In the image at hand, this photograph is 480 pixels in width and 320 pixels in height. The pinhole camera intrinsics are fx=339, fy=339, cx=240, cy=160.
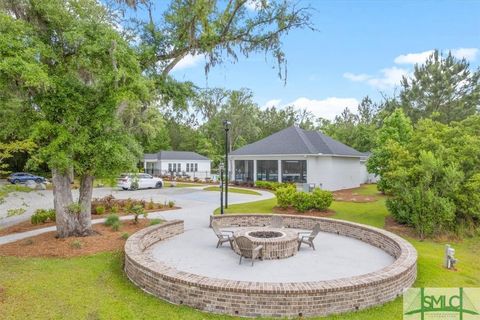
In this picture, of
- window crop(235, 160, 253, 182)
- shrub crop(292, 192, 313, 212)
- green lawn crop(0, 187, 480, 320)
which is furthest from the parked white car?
green lawn crop(0, 187, 480, 320)

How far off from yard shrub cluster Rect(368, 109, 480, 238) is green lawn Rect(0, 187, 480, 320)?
234 centimetres

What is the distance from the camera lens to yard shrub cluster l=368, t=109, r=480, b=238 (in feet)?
39.3

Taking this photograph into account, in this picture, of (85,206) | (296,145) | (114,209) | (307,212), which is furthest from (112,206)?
(296,145)

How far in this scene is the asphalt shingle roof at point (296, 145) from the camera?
26531 mm

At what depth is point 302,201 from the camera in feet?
53.5

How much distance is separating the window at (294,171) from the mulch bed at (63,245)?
17394 mm

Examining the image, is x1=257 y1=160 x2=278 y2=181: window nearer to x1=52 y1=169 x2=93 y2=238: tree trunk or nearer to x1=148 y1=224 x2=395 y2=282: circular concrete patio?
x1=148 y1=224 x2=395 y2=282: circular concrete patio

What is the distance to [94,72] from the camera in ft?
32.3

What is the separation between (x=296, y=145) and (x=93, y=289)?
73.2 feet

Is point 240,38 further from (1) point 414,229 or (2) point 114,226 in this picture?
(1) point 414,229

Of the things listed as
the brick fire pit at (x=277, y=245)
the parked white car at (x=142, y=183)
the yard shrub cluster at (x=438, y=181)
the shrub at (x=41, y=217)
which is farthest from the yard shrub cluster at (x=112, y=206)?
the yard shrub cluster at (x=438, y=181)

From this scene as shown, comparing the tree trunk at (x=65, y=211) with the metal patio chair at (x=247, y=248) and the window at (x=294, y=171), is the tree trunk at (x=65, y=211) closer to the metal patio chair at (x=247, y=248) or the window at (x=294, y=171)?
the metal patio chair at (x=247, y=248)

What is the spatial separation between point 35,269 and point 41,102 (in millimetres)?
4446

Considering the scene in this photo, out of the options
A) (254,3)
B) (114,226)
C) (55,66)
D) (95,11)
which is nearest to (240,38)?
(254,3)
